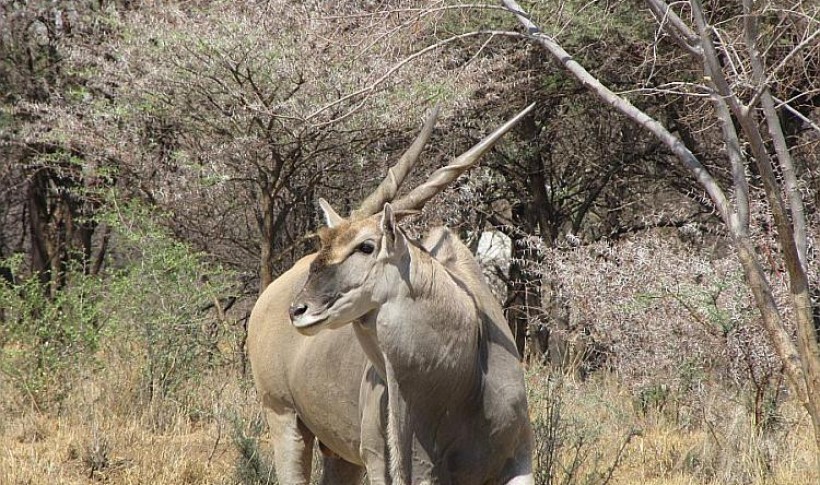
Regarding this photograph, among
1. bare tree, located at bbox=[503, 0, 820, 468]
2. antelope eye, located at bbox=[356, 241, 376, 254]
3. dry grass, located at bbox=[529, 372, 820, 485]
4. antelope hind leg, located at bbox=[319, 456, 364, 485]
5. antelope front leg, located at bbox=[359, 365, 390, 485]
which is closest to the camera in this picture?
antelope eye, located at bbox=[356, 241, 376, 254]

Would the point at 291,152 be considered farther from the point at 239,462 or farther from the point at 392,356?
the point at 392,356

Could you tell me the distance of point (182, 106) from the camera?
1107cm

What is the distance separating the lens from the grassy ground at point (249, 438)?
6.68 metres

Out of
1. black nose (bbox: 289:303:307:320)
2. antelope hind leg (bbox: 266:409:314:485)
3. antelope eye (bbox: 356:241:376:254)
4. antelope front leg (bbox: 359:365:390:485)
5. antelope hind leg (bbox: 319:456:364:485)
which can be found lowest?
antelope hind leg (bbox: 319:456:364:485)

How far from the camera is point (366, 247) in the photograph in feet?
14.8

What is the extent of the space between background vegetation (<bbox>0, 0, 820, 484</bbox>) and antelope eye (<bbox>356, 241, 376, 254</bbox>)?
220 cm

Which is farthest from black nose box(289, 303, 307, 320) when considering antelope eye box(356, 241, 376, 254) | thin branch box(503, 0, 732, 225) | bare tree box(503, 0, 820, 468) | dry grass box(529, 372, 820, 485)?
thin branch box(503, 0, 732, 225)

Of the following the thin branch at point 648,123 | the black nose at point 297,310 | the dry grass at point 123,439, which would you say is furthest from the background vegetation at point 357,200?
the black nose at point 297,310

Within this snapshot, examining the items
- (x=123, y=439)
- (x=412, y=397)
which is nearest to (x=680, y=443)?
(x=412, y=397)

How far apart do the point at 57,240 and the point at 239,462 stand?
10.3m

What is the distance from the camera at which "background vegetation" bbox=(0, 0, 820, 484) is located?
7398 mm

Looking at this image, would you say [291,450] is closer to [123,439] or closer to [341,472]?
[341,472]

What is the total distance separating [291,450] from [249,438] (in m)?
0.88

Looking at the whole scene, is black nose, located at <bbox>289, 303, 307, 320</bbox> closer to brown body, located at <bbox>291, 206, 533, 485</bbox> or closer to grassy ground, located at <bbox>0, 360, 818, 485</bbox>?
brown body, located at <bbox>291, 206, 533, 485</bbox>
